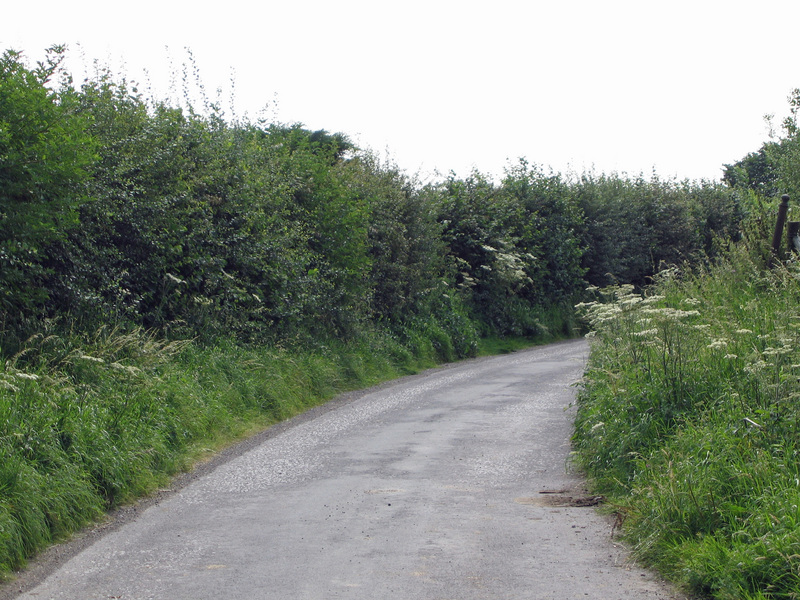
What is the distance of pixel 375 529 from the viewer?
6656 millimetres

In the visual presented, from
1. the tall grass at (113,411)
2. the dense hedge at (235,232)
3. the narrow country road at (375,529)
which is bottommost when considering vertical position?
the narrow country road at (375,529)

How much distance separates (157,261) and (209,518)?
6474 millimetres

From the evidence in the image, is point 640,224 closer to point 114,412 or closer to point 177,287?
point 177,287

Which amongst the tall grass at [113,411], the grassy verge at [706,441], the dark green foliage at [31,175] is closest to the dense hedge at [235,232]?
the dark green foliage at [31,175]

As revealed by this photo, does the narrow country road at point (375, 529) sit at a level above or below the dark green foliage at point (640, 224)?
below

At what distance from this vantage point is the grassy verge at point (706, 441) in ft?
17.2

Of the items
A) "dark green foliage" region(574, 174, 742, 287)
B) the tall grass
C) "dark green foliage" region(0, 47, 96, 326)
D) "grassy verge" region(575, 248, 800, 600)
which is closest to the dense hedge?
"dark green foliage" region(0, 47, 96, 326)

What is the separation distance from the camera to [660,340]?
29.6ft

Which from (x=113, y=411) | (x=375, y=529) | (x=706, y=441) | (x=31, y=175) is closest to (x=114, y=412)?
(x=113, y=411)

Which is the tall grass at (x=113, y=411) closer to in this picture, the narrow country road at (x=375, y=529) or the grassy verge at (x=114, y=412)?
the grassy verge at (x=114, y=412)

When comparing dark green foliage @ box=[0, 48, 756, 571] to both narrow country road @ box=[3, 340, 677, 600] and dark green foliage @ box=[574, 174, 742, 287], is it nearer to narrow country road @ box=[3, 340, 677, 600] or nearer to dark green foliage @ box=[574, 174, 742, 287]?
narrow country road @ box=[3, 340, 677, 600]

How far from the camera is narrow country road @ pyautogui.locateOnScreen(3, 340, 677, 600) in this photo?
5.39m

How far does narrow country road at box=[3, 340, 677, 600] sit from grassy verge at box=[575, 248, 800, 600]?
0.38 meters

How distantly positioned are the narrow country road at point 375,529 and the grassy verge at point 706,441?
378 millimetres
